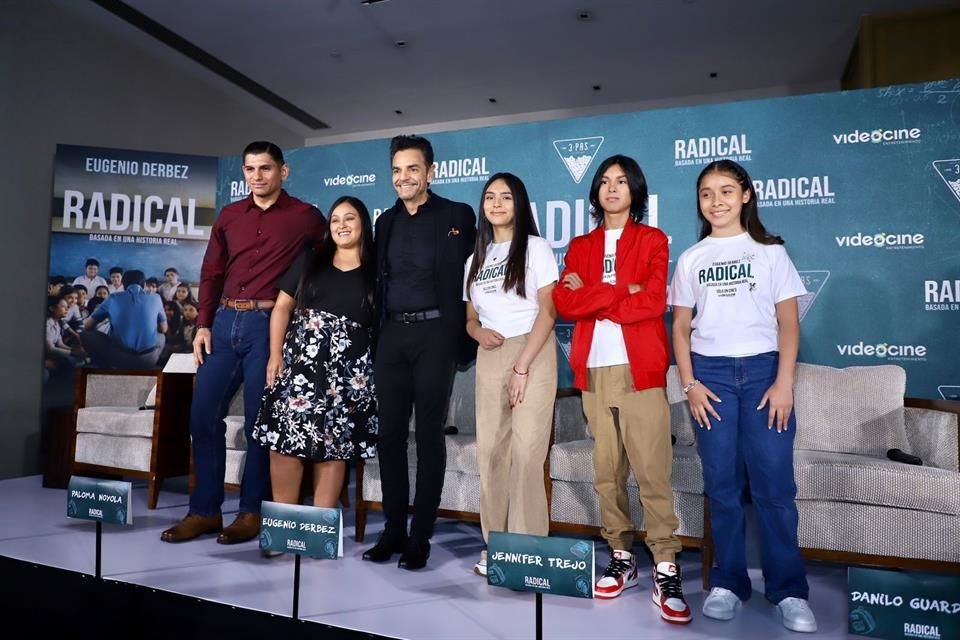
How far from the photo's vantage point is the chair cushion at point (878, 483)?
83.0 inches

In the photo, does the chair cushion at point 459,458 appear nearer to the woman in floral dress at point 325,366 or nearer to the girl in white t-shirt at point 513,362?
the woman in floral dress at point 325,366

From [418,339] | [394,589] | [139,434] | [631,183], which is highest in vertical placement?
[631,183]

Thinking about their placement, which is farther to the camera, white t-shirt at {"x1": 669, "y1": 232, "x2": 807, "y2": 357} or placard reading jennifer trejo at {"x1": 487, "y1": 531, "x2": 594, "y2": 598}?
white t-shirt at {"x1": 669, "y1": 232, "x2": 807, "y2": 357}

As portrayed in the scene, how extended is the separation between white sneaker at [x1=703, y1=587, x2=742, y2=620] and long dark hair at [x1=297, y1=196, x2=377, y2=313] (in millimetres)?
1488

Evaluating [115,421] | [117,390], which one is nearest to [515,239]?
[115,421]

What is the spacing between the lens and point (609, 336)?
2180mm

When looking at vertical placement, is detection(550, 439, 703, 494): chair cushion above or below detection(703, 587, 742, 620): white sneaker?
above

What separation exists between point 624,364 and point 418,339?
0.70 m

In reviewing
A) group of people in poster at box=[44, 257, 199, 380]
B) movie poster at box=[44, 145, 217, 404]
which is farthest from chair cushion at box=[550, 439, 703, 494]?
movie poster at box=[44, 145, 217, 404]

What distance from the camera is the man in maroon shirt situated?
264 centimetres

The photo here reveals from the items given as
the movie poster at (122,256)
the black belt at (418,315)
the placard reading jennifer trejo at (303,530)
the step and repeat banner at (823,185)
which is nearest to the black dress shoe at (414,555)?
the placard reading jennifer trejo at (303,530)

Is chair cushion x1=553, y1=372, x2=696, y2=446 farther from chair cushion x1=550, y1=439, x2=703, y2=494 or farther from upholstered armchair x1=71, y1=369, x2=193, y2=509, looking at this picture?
upholstered armchair x1=71, y1=369, x2=193, y2=509

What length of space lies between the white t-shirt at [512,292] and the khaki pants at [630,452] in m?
0.29

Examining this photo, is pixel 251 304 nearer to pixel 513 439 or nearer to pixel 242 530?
pixel 242 530
